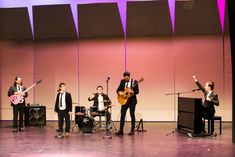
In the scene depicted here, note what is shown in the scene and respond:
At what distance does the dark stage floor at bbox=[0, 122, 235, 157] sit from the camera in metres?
7.85

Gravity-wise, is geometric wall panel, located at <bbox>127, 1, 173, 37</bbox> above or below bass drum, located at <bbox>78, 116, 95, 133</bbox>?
above

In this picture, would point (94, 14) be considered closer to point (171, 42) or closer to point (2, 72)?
point (171, 42)

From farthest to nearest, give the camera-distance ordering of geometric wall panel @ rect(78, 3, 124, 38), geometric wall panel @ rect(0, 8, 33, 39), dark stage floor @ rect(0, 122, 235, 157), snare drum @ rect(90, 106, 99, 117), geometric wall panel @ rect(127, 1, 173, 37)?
geometric wall panel @ rect(0, 8, 33, 39)
geometric wall panel @ rect(78, 3, 124, 38)
geometric wall panel @ rect(127, 1, 173, 37)
snare drum @ rect(90, 106, 99, 117)
dark stage floor @ rect(0, 122, 235, 157)

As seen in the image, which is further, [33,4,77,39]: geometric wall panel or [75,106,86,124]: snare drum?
[33,4,77,39]: geometric wall panel

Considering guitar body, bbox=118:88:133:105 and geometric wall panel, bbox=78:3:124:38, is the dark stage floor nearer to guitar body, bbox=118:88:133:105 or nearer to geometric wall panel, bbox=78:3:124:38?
guitar body, bbox=118:88:133:105

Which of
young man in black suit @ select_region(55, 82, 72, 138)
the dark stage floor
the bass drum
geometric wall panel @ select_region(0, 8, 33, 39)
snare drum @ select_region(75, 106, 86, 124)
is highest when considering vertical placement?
geometric wall panel @ select_region(0, 8, 33, 39)

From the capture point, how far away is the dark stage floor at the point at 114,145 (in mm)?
7854

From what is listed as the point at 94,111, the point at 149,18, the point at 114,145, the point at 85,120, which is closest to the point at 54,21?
the point at 149,18

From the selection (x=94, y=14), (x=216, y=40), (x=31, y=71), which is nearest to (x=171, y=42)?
(x=216, y=40)

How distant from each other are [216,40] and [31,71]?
677 centimetres

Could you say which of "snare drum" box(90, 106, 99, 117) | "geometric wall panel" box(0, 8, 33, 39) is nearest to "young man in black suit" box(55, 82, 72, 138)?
"snare drum" box(90, 106, 99, 117)

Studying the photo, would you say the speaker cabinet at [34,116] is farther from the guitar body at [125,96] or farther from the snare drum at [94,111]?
the guitar body at [125,96]

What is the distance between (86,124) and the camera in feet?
35.9

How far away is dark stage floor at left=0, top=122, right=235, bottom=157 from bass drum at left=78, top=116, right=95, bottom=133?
24 cm
